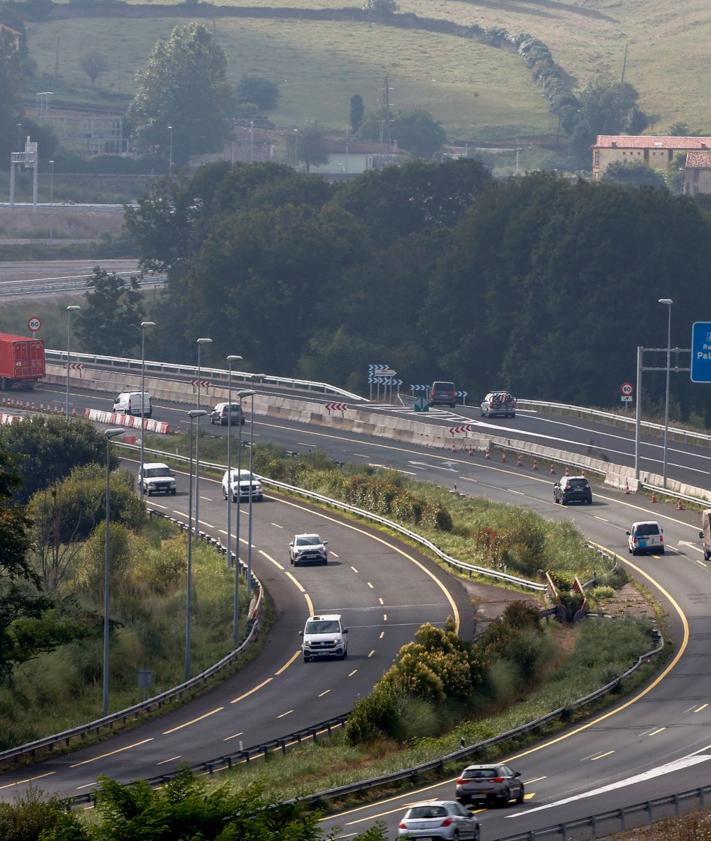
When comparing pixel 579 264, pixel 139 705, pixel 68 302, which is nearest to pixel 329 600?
pixel 139 705

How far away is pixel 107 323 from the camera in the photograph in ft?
465

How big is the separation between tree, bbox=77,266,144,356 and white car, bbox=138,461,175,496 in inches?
2076

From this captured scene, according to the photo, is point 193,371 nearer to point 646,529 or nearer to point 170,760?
point 646,529

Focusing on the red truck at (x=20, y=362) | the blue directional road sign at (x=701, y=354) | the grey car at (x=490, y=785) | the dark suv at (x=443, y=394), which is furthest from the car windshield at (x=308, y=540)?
the red truck at (x=20, y=362)

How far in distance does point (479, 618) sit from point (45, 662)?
46.1ft

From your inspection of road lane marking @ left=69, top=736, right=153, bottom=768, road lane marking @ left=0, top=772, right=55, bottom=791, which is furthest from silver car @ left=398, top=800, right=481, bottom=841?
road lane marking @ left=69, top=736, right=153, bottom=768

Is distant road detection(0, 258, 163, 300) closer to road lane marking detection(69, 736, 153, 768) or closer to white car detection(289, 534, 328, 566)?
white car detection(289, 534, 328, 566)

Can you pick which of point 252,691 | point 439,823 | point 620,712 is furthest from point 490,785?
point 252,691

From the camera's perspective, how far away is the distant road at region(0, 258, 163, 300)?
15512 cm

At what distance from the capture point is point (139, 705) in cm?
5281

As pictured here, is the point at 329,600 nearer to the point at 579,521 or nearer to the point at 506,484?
the point at 579,521

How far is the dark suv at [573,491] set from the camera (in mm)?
81500

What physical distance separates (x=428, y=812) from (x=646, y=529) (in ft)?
126

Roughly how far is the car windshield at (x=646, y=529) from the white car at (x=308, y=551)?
11.8 m
